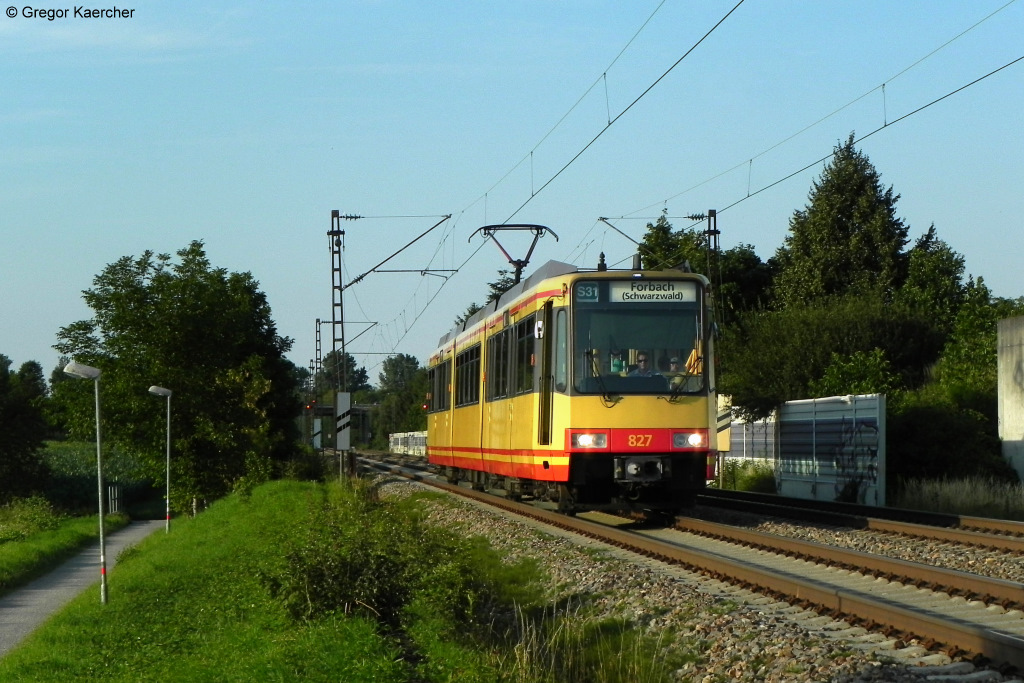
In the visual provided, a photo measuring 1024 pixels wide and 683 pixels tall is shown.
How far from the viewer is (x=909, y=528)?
16.3 m

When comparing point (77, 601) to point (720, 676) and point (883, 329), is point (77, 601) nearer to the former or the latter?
point (720, 676)

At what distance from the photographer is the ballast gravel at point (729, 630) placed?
310 inches

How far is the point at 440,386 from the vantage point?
30.7 metres

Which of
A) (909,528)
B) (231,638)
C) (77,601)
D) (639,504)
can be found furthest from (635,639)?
(77,601)

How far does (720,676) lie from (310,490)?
27.4 meters

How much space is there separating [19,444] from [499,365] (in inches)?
1728

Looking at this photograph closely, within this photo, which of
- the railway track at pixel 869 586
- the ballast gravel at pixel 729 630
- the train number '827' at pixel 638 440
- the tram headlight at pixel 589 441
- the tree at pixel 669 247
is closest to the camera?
the ballast gravel at pixel 729 630

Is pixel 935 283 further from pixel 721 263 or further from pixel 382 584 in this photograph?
pixel 382 584

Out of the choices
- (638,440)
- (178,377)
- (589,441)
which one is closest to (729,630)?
(589,441)

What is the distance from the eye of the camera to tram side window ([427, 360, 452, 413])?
95.1 feet

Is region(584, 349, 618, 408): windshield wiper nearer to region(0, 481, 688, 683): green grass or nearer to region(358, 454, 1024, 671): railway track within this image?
region(358, 454, 1024, 671): railway track

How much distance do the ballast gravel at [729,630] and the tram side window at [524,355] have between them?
3886 millimetres

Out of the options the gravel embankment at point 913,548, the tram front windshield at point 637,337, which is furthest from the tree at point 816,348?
the tram front windshield at point 637,337

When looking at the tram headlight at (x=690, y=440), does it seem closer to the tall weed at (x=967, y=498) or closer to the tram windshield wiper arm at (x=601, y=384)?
the tram windshield wiper arm at (x=601, y=384)
